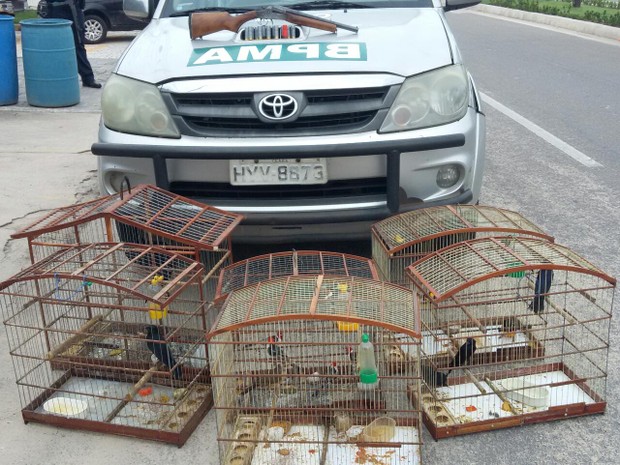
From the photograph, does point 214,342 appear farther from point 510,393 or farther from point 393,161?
point 393,161

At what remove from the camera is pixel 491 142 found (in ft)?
24.1

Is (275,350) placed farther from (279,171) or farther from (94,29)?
(94,29)

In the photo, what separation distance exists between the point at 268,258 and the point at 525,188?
308 centimetres

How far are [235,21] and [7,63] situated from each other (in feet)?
18.1

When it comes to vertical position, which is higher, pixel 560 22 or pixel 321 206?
pixel 321 206

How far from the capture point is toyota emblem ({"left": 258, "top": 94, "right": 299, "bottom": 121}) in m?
3.71

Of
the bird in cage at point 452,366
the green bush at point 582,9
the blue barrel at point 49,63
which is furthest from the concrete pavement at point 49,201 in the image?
the green bush at point 582,9

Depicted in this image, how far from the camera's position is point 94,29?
610 inches

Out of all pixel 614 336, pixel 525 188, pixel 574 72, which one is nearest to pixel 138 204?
pixel 614 336

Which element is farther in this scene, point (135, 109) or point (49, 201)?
point (49, 201)

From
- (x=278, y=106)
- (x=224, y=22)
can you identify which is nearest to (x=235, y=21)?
(x=224, y=22)

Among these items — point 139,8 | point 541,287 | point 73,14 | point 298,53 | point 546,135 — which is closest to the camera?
point 541,287

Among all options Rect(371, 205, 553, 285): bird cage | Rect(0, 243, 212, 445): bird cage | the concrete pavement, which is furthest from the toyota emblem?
the concrete pavement

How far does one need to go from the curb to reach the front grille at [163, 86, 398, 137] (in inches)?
545
